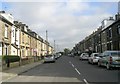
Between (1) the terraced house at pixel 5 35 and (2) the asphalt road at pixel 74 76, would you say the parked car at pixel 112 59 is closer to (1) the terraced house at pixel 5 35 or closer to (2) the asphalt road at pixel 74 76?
(2) the asphalt road at pixel 74 76

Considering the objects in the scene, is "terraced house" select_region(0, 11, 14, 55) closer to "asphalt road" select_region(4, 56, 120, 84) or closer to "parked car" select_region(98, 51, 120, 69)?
"asphalt road" select_region(4, 56, 120, 84)

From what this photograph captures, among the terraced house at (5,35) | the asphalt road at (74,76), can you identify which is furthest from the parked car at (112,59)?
the terraced house at (5,35)

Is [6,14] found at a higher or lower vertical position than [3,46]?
higher

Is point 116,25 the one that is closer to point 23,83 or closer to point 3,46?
point 3,46

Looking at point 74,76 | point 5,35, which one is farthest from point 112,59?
point 5,35

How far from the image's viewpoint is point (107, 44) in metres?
59.7

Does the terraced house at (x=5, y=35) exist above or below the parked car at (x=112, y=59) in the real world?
above

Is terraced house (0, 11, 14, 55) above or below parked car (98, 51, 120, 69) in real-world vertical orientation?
above

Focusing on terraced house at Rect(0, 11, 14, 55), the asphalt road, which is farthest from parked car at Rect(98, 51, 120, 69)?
terraced house at Rect(0, 11, 14, 55)

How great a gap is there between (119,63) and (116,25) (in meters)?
25.2

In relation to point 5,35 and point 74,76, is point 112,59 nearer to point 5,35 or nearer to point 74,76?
point 74,76

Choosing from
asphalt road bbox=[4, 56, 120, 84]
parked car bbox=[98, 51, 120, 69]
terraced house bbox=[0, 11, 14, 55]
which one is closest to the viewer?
asphalt road bbox=[4, 56, 120, 84]

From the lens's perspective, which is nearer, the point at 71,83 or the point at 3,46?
the point at 71,83

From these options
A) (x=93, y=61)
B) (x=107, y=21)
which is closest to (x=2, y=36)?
(x=93, y=61)
